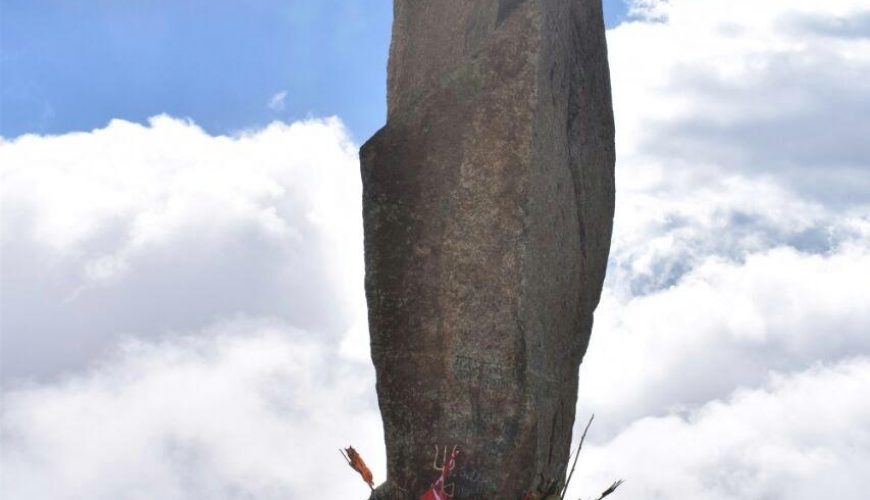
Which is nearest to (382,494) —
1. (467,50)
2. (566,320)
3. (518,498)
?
(518,498)

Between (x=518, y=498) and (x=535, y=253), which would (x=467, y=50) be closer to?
(x=535, y=253)

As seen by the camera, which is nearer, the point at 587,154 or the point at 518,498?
the point at 518,498

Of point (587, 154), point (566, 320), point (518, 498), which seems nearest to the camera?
point (518, 498)

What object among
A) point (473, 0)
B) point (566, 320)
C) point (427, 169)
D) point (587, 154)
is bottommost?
point (566, 320)

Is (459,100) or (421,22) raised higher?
(421,22)

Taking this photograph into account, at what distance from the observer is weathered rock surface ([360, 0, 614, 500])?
26.3 ft

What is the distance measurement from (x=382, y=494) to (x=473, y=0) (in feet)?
11.2

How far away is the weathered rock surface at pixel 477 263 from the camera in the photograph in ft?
26.3

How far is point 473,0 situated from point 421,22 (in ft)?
1.72

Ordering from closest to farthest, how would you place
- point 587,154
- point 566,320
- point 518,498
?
point 518,498 → point 566,320 → point 587,154

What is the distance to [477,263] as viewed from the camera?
8078 mm

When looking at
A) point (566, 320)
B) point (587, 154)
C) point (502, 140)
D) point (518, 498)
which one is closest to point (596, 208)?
point (587, 154)

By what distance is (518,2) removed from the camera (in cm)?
849

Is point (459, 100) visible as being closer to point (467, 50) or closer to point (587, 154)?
point (467, 50)
